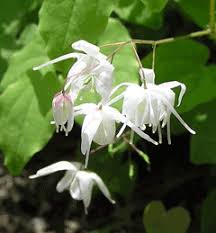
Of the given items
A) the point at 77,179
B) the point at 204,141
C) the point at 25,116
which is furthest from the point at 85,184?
the point at 204,141

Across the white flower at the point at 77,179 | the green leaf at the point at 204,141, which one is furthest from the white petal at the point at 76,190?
the green leaf at the point at 204,141

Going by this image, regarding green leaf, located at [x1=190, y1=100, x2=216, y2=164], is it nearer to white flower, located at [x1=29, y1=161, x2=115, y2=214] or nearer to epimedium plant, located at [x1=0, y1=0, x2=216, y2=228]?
epimedium plant, located at [x1=0, y1=0, x2=216, y2=228]

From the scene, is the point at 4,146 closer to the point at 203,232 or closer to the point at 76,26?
the point at 76,26

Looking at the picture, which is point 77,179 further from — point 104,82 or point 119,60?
point 104,82

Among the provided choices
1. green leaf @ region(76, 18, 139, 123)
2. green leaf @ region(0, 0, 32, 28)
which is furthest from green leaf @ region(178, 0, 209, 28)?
green leaf @ region(0, 0, 32, 28)

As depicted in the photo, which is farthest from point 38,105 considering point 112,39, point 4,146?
point 112,39
